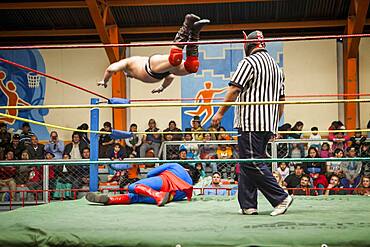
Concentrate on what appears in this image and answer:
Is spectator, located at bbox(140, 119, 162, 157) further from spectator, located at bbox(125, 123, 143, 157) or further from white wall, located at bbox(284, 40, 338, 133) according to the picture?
white wall, located at bbox(284, 40, 338, 133)

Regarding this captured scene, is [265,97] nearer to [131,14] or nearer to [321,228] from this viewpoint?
[321,228]

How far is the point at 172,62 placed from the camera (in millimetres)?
3492

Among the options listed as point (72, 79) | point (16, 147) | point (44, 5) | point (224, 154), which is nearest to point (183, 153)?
point (224, 154)

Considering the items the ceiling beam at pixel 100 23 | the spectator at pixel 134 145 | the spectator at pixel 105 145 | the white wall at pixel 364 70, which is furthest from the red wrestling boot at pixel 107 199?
the white wall at pixel 364 70

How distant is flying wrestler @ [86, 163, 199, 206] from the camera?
12.9 ft

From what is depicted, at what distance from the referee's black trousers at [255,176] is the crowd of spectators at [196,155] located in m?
2.10

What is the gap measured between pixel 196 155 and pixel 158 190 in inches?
113

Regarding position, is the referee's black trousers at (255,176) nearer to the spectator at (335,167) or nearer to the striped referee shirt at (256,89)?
the striped referee shirt at (256,89)

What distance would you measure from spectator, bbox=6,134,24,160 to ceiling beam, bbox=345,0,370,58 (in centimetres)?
520

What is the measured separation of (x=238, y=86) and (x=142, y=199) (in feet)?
4.31

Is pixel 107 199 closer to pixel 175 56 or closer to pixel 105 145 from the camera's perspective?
pixel 175 56

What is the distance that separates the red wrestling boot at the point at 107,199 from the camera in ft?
12.9

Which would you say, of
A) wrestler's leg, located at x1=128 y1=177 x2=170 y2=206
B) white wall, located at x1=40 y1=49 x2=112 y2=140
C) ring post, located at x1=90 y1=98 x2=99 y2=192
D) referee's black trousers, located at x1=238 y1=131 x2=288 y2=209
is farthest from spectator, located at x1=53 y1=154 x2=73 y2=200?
referee's black trousers, located at x1=238 y1=131 x2=288 y2=209

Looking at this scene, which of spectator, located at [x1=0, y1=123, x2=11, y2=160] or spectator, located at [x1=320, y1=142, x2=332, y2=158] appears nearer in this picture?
spectator, located at [x1=320, y1=142, x2=332, y2=158]
